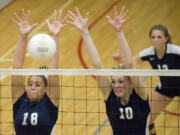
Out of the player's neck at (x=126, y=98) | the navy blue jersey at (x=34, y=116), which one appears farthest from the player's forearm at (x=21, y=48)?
the player's neck at (x=126, y=98)

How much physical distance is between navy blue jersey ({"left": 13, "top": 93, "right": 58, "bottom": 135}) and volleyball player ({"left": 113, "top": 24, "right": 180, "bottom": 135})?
2.09 metres

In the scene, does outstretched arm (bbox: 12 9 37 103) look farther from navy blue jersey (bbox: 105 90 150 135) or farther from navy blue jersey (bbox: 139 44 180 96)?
navy blue jersey (bbox: 139 44 180 96)

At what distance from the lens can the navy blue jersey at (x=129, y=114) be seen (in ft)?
15.1

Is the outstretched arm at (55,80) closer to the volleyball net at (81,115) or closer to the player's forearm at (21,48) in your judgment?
the player's forearm at (21,48)

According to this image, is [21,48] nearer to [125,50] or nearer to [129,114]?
[125,50]

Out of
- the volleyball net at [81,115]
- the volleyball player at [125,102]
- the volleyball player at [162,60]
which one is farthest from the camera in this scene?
the volleyball net at [81,115]

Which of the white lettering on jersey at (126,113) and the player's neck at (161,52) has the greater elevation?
the player's neck at (161,52)

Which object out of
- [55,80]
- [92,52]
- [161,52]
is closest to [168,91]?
[161,52]

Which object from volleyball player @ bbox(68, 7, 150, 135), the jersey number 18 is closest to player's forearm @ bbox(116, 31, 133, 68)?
volleyball player @ bbox(68, 7, 150, 135)

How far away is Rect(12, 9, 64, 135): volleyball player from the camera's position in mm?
4645

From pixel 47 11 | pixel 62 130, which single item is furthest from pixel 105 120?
pixel 47 11

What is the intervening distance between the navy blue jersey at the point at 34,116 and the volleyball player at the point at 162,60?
2088 millimetres

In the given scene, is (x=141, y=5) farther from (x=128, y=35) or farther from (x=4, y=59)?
(x=4, y=59)

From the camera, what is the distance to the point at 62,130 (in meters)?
6.89
